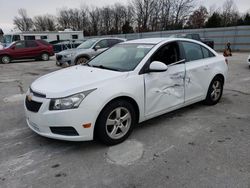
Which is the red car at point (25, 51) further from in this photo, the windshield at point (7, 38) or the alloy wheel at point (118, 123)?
the alloy wheel at point (118, 123)

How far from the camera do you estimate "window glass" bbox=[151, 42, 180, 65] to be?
373 centimetres

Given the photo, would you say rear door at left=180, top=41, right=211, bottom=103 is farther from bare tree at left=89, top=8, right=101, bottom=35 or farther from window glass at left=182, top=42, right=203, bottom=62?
bare tree at left=89, top=8, right=101, bottom=35

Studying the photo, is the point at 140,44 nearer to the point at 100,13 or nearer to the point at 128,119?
the point at 128,119

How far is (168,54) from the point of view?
3.93 metres

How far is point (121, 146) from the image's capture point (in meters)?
3.18

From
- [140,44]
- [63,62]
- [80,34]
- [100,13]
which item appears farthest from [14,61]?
[100,13]

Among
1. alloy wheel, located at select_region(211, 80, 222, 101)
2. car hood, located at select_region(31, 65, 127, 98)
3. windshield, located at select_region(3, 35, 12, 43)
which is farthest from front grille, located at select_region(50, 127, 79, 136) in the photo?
windshield, located at select_region(3, 35, 12, 43)

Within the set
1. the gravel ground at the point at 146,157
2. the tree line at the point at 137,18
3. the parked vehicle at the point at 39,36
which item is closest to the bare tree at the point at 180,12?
the tree line at the point at 137,18

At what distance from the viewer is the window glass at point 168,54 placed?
12.3 feet

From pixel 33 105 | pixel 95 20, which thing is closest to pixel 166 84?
pixel 33 105

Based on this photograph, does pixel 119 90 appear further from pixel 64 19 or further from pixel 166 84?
pixel 64 19

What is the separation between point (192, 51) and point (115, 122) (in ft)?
7.65

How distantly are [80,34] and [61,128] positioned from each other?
27.0 meters

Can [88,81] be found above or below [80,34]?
below
